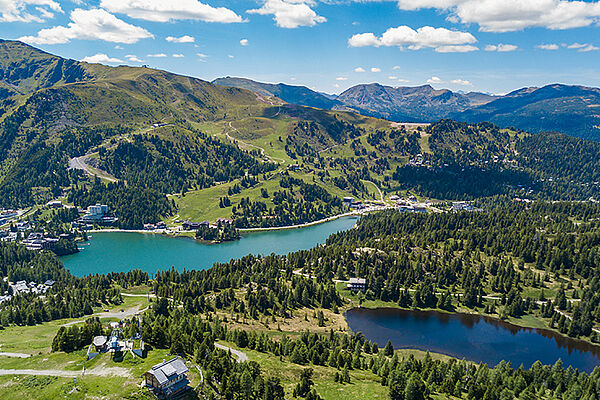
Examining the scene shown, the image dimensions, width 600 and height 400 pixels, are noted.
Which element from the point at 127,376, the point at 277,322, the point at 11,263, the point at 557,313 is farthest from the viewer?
the point at 11,263

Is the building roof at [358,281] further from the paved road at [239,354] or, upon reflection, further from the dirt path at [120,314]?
the dirt path at [120,314]

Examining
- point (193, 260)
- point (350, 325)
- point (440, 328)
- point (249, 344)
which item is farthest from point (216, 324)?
point (193, 260)

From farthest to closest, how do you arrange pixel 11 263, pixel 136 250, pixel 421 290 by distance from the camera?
pixel 136 250, pixel 11 263, pixel 421 290

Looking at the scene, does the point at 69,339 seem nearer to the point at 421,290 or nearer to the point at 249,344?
→ the point at 249,344

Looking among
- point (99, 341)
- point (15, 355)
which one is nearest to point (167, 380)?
point (99, 341)

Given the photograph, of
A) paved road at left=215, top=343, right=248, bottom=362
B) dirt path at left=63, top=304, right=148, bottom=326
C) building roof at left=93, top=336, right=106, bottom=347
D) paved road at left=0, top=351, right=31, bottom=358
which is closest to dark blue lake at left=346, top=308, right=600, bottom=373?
paved road at left=215, top=343, right=248, bottom=362

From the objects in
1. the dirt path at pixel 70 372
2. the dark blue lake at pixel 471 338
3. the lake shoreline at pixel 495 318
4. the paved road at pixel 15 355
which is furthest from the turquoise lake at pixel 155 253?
the dirt path at pixel 70 372

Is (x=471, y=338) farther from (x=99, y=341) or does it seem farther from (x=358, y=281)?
(x=99, y=341)
